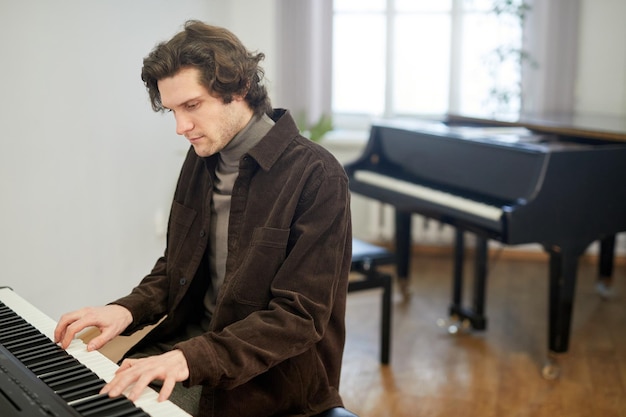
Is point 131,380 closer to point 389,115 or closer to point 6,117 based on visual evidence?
point 6,117

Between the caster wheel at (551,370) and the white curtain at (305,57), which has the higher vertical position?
the white curtain at (305,57)

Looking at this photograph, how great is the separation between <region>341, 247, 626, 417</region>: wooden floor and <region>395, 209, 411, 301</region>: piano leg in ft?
0.25

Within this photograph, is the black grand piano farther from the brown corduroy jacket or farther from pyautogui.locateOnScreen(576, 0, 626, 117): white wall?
the brown corduroy jacket

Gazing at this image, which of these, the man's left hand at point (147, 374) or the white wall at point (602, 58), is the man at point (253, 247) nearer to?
the man's left hand at point (147, 374)

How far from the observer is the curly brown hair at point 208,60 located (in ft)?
5.28

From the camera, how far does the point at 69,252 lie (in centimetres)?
325

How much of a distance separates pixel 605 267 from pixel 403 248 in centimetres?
114

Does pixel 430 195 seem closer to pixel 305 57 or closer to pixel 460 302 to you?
pixel 460 302

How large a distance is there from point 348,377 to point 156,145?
1.51 metres

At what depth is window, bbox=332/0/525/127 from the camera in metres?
4.98

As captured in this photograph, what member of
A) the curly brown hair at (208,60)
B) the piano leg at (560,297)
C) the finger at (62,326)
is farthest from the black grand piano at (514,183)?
the finger at (62,326)

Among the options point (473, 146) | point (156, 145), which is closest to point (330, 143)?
point (156, 145)

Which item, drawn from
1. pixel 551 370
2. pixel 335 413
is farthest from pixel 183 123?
pixel 551 370

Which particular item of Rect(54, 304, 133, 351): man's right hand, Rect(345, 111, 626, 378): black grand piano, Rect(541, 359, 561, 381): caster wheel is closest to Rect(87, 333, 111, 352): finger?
Rect(54, 304, 133, 351): man's right hand
